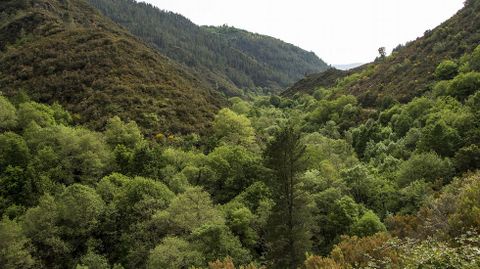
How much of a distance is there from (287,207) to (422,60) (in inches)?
3053

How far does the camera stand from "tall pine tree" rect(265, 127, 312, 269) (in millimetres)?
28031

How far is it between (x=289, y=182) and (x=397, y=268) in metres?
16.9

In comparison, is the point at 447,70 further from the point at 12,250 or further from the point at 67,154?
the point at 12,250

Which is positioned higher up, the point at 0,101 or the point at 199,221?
the point at 0,101

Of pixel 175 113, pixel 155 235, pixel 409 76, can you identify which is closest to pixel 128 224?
pixel 155 235

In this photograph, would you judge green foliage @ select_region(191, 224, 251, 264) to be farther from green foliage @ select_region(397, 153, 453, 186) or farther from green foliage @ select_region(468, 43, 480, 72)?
green foliage @ select_region(468, 43, 480, 72)

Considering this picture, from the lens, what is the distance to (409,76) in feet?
293

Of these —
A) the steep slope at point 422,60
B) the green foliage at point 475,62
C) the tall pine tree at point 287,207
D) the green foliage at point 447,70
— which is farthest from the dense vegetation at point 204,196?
the steep slope at point 422,60

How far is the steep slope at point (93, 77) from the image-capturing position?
60188mm

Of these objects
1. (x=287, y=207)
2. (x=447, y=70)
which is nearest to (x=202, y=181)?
(x=287, y=207)

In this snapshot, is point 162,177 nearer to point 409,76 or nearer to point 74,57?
point 74,57

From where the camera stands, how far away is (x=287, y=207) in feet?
93.7

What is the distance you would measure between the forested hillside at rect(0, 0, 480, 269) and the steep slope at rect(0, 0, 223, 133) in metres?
0.32

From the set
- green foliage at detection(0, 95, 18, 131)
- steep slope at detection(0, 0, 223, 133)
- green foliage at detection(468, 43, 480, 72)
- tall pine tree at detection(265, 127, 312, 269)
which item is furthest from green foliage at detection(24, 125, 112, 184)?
green foliage at detection(468, 43, 480, 72)
